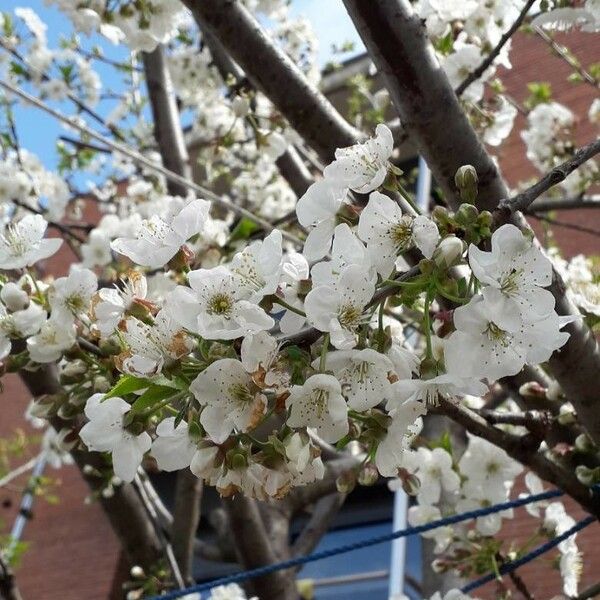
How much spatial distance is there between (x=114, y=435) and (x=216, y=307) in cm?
23

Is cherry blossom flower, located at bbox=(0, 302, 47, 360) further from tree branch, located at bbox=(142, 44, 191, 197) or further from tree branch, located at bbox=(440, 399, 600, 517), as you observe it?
tree branch, located at bbox=(142, 44, 191, 197)

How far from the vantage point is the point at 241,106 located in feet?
7.57

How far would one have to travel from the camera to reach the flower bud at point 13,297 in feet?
3.78

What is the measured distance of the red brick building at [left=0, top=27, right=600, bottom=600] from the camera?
19.4 ft

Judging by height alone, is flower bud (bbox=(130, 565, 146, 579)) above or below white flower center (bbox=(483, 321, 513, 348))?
above

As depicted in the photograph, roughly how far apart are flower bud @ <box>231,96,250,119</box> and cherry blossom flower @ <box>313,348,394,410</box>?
61.4 inches

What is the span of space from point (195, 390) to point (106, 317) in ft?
0.65

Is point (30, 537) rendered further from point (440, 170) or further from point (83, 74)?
point (440, 170)

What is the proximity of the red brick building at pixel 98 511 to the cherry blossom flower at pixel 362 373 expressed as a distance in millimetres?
5112

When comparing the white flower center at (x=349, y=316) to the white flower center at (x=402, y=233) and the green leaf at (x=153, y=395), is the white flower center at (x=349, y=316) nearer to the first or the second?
the white flower center at (x=402, y=233)

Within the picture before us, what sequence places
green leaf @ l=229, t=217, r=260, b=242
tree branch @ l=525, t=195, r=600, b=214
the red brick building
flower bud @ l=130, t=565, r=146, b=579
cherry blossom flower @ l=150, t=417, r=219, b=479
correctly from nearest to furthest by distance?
cherry blossom flower @ l=150, t=417, r=219, b=479, green leaf @ l=229, t=217, r=260, b=242, tree branch @ l=525, t=195, r=600, b=214, flower bud @ l=130, t=565, r=146, b=579, the red brick building

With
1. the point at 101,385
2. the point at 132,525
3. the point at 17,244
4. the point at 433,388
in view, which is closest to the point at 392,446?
the point at 433,388

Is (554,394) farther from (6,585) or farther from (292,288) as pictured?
(6,585)

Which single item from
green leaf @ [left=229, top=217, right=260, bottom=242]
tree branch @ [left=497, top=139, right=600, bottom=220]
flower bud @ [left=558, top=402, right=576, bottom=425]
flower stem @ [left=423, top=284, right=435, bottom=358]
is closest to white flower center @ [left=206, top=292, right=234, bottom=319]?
flower stem @ [left=423, top=284, right=435, bottom=358]
